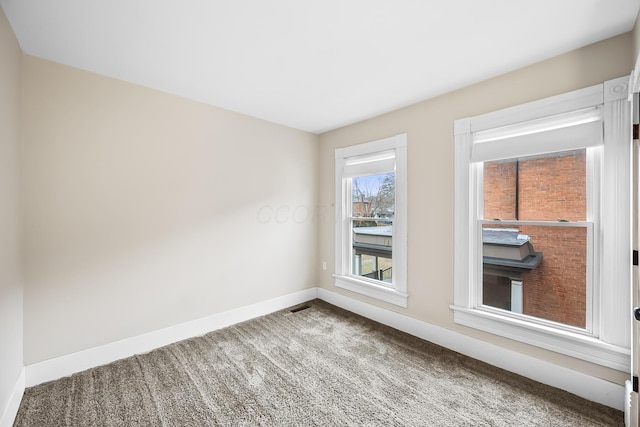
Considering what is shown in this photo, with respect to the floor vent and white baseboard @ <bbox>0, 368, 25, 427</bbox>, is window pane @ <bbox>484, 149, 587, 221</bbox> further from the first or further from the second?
white baseboard @ <bbox>0, 368, 25, 427</bbox>

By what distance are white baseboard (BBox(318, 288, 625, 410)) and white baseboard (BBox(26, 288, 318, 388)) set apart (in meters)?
1.40

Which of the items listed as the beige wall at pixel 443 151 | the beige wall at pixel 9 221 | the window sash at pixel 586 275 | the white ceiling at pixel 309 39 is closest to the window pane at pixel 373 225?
the beige wall at pixel 443 151

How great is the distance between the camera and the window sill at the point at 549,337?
5.95 feet

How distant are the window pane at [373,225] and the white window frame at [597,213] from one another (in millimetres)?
997

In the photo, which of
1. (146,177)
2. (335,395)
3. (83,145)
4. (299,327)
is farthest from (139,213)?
(335,395)

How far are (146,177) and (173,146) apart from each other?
40cm

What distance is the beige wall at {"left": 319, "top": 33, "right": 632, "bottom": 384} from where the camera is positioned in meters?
1.95

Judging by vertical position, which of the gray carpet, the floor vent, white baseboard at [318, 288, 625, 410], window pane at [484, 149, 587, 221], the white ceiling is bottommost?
the gray carpet

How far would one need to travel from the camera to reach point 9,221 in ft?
5.65

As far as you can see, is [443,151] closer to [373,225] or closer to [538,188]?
[538,188]

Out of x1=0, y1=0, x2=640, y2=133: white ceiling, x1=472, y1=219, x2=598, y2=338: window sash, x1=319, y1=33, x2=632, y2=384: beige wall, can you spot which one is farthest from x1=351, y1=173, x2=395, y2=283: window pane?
x1=0, y1=0, x2=640, y2=133: white ceiling

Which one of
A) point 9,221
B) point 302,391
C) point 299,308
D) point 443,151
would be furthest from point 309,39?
point 299,308

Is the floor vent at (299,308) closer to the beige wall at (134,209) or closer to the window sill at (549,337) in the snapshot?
the beige wall at (134,209)

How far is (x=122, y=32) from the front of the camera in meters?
1.79
